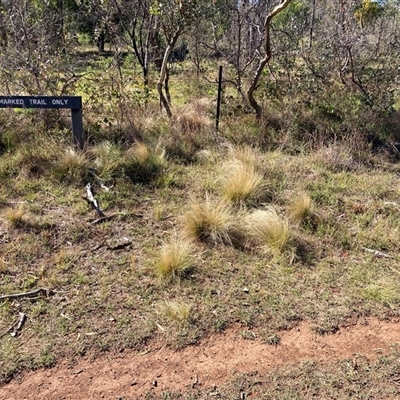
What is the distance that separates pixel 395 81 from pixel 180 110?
13.6 feet

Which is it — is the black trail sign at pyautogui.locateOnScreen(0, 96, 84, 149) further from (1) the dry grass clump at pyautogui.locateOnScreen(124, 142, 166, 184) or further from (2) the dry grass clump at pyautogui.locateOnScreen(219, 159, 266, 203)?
(2) the dry grass clump at pyautogui.locateOnScreen(219, 159, 266, 203)

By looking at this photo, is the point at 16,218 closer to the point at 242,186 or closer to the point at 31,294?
the point at 31,294

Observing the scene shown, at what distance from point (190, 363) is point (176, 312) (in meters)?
0.40

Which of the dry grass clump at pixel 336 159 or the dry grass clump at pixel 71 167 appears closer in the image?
the dry grass clump at pixel 71 167

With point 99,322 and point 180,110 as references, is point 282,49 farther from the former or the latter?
point 99,322

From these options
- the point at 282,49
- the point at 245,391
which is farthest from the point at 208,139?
the point at 245,391

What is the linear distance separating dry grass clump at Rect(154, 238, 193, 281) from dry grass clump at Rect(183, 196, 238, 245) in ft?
1.19

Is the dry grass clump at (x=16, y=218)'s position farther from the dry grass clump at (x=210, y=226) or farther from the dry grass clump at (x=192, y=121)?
the dry grass clump at (x=192, y=121)

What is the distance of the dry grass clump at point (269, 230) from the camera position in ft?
11.7

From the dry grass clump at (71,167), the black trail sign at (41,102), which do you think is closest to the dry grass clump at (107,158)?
the dry grass clump at (71,167)

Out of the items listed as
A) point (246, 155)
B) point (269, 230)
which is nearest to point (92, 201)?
point (269, 230)

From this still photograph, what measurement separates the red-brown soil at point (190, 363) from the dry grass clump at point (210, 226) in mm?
1094

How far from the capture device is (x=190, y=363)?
8.16 ft

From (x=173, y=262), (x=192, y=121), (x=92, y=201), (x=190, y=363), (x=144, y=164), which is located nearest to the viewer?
(x=190, y=363)
